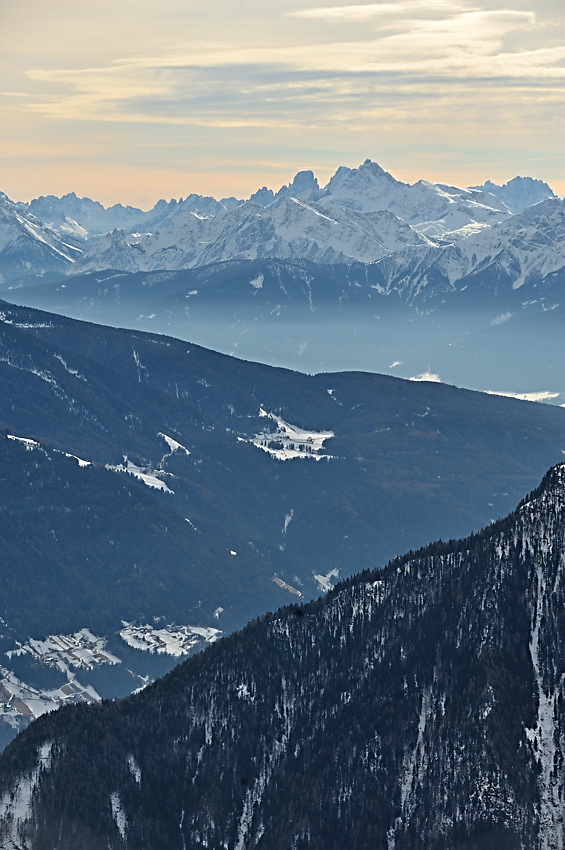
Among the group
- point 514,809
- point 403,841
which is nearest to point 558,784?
point 514,809

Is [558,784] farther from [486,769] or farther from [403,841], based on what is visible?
[403,841]

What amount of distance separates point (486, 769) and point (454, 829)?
9357 millimetres

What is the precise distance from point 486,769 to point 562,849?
15.6m

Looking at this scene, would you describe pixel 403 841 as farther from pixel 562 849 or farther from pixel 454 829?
pixel 562 849

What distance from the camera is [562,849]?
620ft

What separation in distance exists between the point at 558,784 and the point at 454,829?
1531 cm

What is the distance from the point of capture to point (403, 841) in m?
199

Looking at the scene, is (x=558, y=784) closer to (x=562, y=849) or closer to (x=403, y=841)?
(x=562, y=849)

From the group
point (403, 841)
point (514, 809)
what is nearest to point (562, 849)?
point (514, 809)

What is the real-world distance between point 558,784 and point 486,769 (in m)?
9.88

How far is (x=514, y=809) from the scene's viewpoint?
194500 millimetres

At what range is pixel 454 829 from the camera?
196000 millimetres

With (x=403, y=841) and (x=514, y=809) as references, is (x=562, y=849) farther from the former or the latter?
(x=403, y=841)

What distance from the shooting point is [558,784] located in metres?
196
